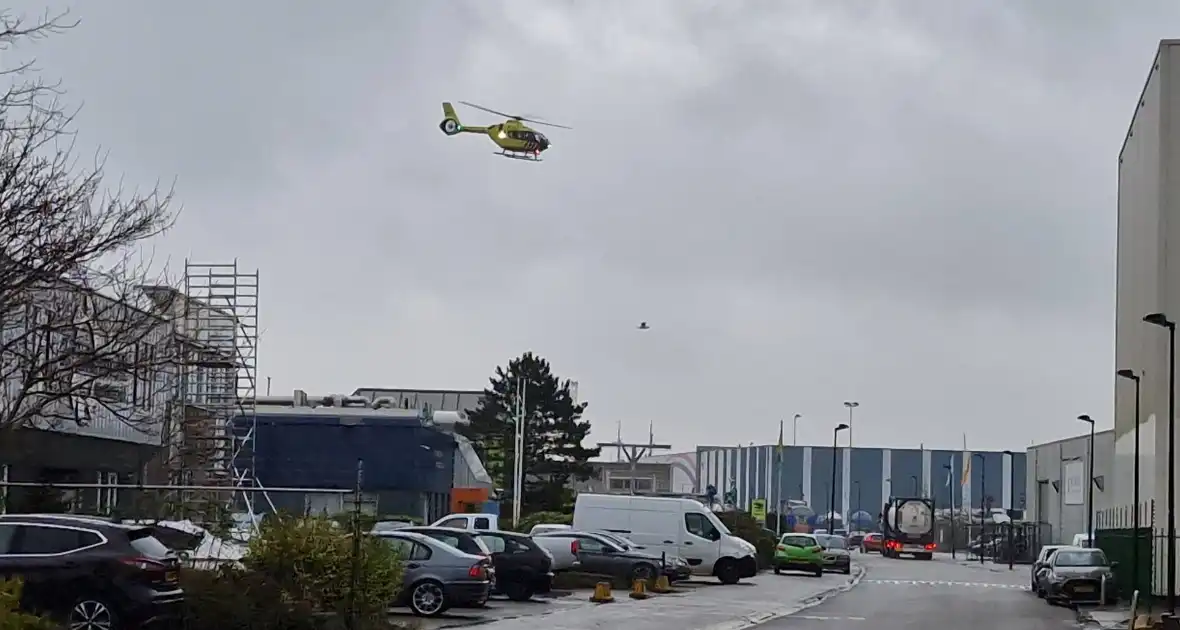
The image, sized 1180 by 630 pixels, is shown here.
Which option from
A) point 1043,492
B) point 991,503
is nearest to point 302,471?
point 1043,492

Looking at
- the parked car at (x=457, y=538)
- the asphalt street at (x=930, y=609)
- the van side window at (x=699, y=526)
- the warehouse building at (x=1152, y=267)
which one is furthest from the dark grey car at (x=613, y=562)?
the warehouse building at (x=1152, y=267)

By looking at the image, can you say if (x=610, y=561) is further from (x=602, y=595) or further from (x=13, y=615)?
(x=13, y=615)

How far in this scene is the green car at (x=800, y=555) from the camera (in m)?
56.7

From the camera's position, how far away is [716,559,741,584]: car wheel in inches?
1860

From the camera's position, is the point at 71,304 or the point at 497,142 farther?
the point at 497,142

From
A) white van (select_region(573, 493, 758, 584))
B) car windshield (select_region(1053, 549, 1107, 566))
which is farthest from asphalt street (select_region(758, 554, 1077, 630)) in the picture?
white van (select_region(573, 493, 758, 584))

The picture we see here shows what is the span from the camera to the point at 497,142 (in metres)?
56.8

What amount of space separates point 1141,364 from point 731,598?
19679 millimetres

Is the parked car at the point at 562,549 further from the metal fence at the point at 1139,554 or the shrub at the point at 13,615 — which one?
the shrub at the point at 13,615

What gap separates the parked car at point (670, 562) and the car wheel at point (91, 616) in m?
24.6

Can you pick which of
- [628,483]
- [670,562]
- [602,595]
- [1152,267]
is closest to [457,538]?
[602,595]

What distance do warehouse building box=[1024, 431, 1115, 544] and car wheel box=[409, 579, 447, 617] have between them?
4375cm

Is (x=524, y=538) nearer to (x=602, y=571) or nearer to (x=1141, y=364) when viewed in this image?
(x=602, y=571)

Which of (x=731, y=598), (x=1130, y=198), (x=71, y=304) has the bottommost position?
(x=731, y=598)
